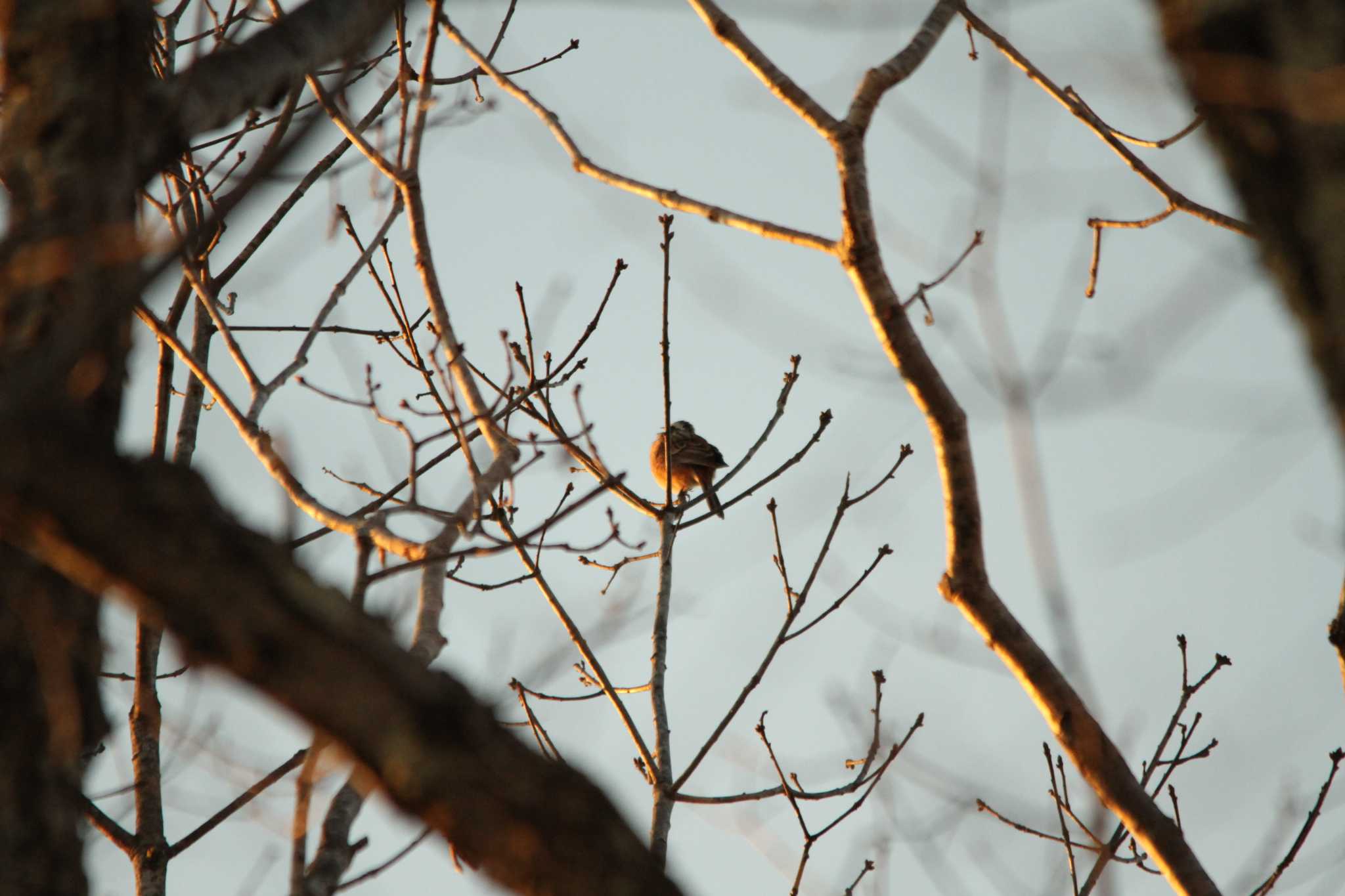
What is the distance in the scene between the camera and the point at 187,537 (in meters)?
1.52

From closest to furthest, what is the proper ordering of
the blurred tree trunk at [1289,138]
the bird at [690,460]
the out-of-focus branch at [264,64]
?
the blurred tree trunk at [1289,138], the out-of-focus branch at [264,64], the bird at [690,460]

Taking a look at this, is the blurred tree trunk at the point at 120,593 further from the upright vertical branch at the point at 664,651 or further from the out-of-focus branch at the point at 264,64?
the upright vertical branch at the point at 664,651

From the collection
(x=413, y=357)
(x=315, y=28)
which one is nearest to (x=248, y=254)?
(x=413, y=357)

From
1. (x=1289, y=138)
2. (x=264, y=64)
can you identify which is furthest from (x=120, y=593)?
(x=1289, y=138)

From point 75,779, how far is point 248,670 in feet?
1.85

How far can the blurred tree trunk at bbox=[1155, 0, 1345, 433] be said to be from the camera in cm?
116

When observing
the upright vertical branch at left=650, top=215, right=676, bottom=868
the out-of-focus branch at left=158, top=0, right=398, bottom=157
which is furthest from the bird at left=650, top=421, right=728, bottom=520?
the out-of-focus branch at left=158, top=0, right=398, bottom=157

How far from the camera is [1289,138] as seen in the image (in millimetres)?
1184

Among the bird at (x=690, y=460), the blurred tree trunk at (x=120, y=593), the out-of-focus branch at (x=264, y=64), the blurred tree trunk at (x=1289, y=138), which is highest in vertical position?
the bird at (x=690, y=460)

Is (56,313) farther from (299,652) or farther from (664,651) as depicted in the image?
(664,651)

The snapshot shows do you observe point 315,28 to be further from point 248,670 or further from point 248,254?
point 248,254

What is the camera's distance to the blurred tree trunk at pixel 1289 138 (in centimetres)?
116

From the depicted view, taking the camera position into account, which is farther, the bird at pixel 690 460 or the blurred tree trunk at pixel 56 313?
the bird at pixel 690 460

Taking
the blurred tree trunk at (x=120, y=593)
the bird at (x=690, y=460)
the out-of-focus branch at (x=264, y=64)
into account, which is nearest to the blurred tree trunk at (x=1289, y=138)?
the blurred tree trunk at (x=120, y=593)
